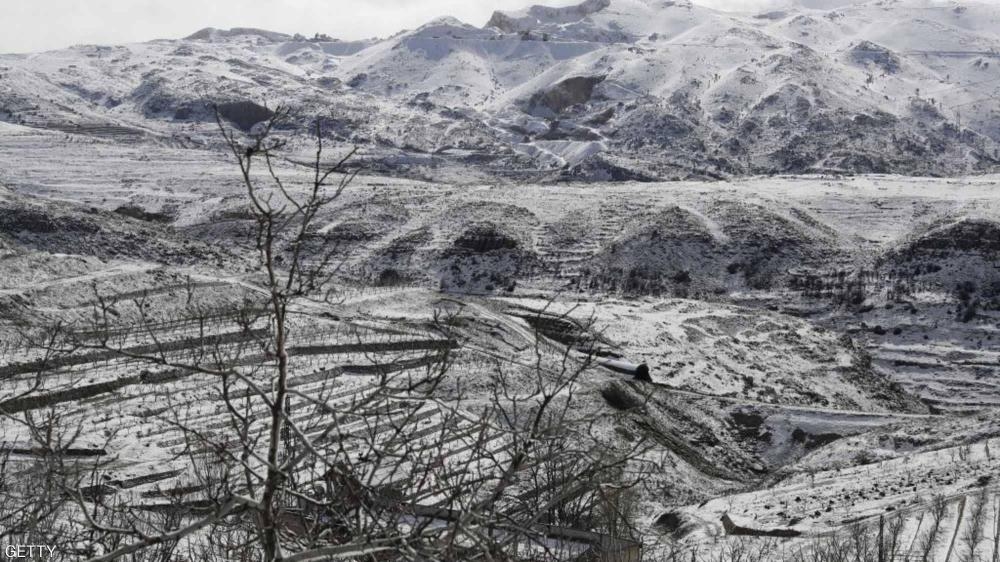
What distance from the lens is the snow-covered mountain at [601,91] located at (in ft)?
306

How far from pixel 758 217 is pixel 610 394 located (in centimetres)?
2887

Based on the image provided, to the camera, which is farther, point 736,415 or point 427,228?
point 427,228

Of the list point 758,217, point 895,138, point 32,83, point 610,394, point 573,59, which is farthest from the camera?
point 573,59

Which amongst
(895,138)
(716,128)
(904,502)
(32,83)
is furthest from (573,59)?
(904,502)

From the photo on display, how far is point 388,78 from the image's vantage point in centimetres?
14138

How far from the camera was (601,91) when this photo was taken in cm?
11838

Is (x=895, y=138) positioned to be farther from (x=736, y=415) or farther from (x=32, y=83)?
(x=32, y=83)

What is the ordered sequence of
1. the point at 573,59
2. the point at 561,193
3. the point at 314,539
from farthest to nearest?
the point at 573,59 < the point at 561,193 < the point at 314,539

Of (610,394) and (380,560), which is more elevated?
(380,560)

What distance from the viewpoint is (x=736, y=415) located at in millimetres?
30125

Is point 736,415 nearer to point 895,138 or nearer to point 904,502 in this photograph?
point 904,502

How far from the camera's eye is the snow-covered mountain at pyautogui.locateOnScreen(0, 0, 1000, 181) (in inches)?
3676

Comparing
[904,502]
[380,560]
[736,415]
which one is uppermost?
[380,560]

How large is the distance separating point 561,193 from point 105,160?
34.4 meters
